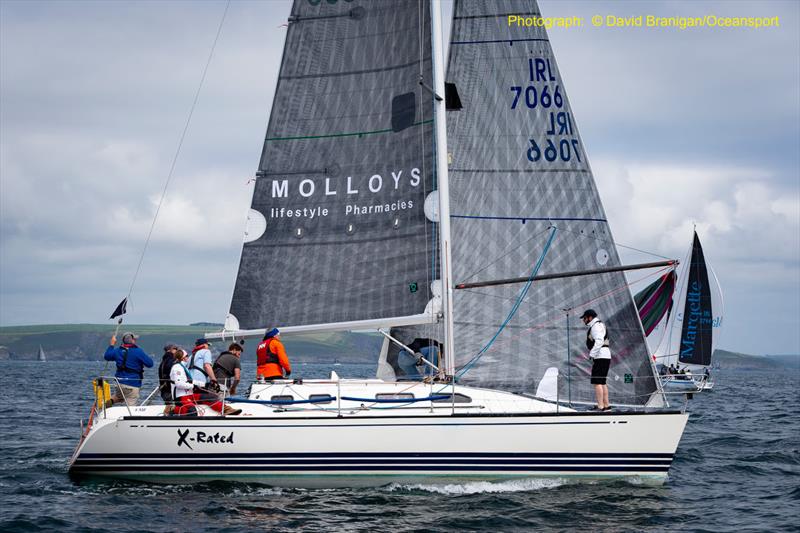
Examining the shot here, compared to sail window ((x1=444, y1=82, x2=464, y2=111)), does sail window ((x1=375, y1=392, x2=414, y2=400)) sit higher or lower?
lower

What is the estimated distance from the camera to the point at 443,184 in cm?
1436

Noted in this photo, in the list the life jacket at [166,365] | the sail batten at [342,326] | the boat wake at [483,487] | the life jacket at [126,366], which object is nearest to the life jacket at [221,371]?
the sail batten at [342,326]

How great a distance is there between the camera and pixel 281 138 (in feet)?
50.3

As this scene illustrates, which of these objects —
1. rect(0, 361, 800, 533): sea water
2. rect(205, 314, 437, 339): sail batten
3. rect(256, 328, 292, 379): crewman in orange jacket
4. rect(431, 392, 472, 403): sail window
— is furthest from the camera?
rect(256, 328, 292, 379): crewman in orange jacket

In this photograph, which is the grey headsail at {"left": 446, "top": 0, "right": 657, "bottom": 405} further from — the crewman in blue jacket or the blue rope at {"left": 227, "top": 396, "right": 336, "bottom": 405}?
the crewman in blue jacket

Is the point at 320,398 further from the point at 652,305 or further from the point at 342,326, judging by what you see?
the point at 652,305

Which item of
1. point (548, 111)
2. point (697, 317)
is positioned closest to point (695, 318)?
point (697, 317)

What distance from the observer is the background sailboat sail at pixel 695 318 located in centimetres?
5150

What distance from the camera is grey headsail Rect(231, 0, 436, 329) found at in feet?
48.5

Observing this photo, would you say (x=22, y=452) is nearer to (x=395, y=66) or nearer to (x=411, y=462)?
(x=411, y=462)

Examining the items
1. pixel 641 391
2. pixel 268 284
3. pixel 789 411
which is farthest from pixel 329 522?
pixel 789 411

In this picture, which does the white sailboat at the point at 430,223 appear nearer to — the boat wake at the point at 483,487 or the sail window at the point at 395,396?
the sail window at the point at 395,396

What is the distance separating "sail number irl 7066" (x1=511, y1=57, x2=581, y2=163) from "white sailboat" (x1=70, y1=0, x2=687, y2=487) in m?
0.03

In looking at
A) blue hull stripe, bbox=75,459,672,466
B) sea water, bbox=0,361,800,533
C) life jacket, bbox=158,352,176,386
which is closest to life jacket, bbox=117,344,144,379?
life jacket, bbox=158,352,176,386
